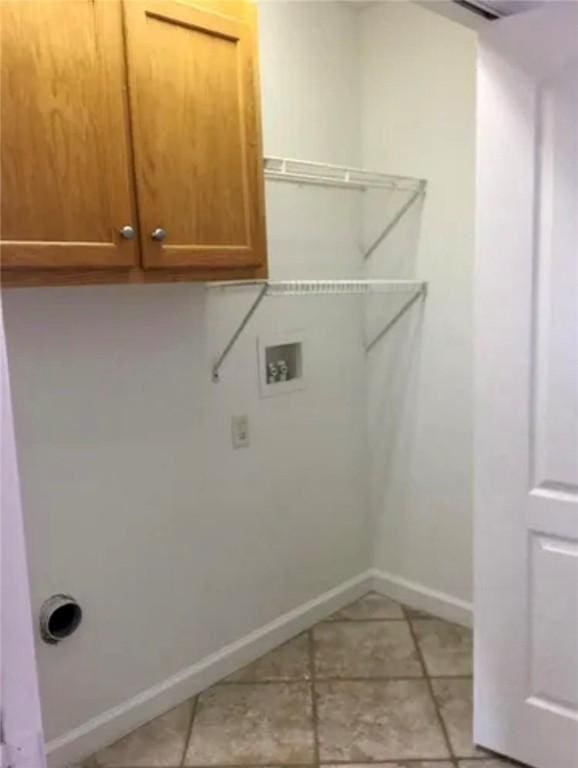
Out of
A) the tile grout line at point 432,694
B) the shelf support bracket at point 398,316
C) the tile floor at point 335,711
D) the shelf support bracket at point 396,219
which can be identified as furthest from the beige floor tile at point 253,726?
the shelf support bracket at point 396,219

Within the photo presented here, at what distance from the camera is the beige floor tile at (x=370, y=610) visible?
2.93 m

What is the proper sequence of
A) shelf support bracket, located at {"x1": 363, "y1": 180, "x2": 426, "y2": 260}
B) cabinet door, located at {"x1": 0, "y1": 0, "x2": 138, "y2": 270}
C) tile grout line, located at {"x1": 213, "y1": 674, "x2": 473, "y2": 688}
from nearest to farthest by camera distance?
1. cabinet door, located at {"x1": 0, "y1": 0, "x2": 138, "y2": 270}
2. tile grout line, located at {"x1": 213, "y1": 674, "x2": 473, "y2": 688}
3. shelf support bracket, located at {"x1": 363, "y1": 180, "x2": 426, "y2": 260}

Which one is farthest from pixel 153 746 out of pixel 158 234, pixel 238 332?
pixel 158 234

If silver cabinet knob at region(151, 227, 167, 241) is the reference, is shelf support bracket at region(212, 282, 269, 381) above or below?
below

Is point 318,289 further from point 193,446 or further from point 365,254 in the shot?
point 193,446

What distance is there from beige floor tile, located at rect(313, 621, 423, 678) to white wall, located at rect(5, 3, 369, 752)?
20 centimetres

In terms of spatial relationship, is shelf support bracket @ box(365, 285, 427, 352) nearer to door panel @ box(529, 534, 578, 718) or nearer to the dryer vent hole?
door panel @ box(529, 534, 578, 718)

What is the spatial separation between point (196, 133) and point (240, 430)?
107 centimetres

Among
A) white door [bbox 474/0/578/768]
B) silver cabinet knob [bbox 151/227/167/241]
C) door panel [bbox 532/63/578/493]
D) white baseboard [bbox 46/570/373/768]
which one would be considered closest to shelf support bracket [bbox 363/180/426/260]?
white door [bbox 474/0/578/768]

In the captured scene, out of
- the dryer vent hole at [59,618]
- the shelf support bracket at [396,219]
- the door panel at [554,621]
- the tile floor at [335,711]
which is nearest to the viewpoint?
the door panel at [554,621]

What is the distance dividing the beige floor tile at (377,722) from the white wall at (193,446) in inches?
17.7

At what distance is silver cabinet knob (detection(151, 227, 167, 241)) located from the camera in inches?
68.9

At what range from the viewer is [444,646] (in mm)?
2670

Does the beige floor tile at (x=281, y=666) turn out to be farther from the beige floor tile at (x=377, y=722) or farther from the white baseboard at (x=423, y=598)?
the white baseboard at (x=423, y=598)
